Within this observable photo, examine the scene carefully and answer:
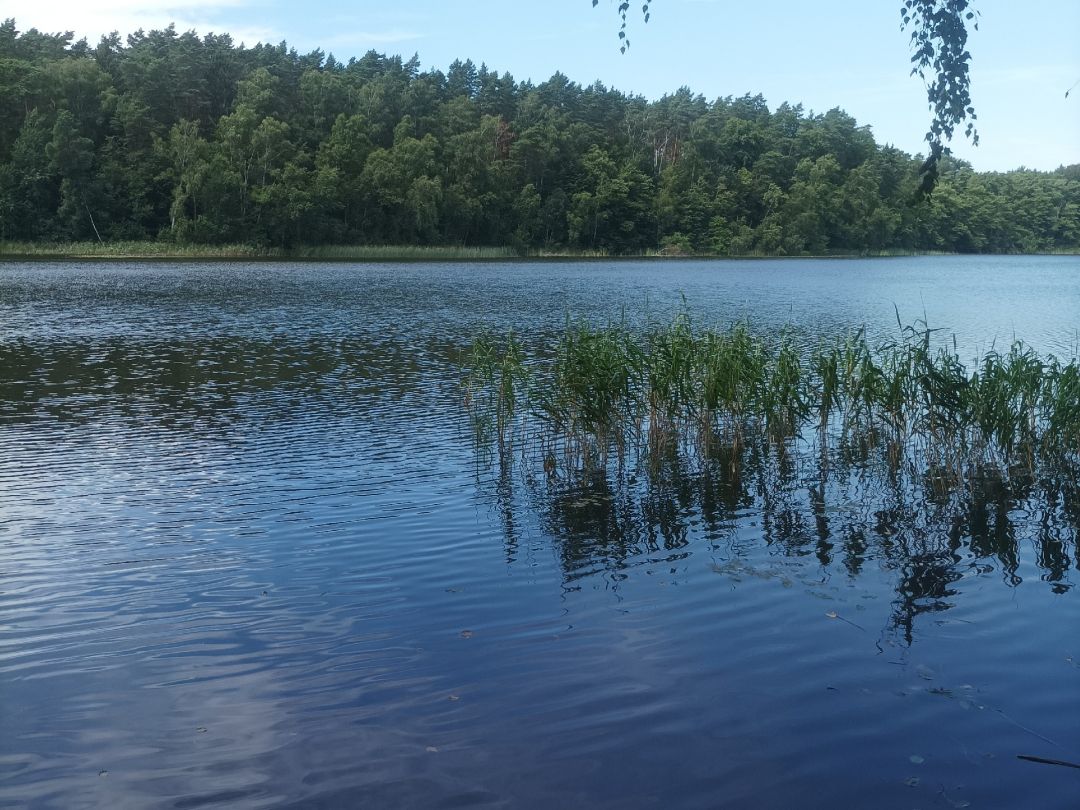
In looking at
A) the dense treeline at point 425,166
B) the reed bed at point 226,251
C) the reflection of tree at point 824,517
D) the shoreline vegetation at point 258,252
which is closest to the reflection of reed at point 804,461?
the reflection of tree at point 824,517

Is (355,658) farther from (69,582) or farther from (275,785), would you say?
(69,582)

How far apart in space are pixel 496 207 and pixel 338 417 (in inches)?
3768

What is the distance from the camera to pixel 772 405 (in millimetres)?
Answer: 12602

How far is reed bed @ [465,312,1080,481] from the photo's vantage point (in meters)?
11.4

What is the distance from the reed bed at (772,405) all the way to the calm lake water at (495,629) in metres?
0.82

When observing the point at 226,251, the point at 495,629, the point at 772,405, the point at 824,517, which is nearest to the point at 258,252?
the point at 226,251

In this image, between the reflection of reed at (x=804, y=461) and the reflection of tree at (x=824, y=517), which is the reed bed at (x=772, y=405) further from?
the reflection of tree at (x=824, y=517)

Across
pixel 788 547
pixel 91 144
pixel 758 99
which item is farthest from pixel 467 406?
pixel 758 99

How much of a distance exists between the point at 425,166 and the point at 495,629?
10204 cm

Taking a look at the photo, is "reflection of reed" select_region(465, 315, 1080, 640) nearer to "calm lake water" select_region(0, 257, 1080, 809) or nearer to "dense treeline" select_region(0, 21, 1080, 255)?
"calm lake water" select_region(0, 257, 1080, 809)

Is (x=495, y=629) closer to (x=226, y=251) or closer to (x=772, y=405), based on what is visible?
(x=772, y=405)

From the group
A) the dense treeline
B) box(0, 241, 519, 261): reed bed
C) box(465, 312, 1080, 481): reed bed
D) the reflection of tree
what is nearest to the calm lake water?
the reflection of tree

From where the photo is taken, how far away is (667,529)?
928cm

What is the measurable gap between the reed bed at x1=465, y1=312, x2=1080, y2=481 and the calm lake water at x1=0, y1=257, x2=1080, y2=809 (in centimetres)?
82
